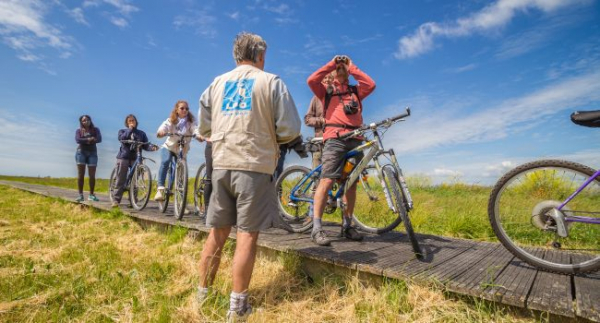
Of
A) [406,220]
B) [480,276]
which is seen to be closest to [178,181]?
[406,220]

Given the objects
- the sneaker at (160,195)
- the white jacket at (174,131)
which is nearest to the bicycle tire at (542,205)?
the white jacket at (174,131)

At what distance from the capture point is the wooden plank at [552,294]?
1.79 metres

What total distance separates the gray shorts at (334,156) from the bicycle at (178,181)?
2572 mm

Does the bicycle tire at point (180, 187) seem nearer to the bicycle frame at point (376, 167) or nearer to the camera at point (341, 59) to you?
the bicycle frame at point (376, 167)

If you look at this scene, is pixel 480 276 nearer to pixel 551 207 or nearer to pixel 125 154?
pixel 551 207

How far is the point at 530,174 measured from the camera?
2662 millimetres

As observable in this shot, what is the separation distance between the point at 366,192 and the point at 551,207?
187 centimetres

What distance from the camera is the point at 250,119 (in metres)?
2.18

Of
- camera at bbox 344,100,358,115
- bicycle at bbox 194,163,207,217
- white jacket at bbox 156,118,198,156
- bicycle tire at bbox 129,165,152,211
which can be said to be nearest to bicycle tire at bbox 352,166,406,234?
camera at bbox 344,100,358,115

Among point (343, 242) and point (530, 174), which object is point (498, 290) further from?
point (343, 242)

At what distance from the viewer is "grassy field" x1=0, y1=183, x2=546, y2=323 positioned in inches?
81.8

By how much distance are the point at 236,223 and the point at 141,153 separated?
5.23m

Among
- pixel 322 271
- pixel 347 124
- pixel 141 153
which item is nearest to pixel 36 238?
pixel 141 153

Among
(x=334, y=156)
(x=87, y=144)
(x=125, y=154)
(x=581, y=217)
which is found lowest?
(x=581, y=217)
